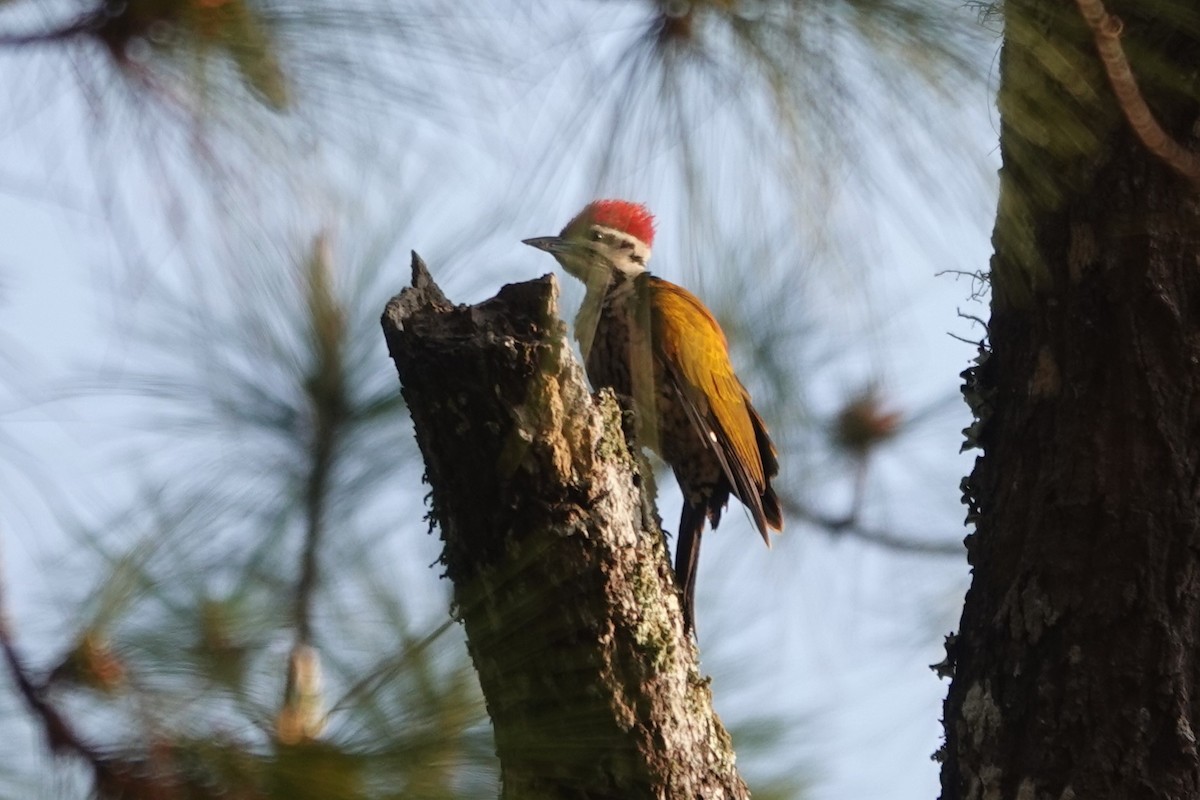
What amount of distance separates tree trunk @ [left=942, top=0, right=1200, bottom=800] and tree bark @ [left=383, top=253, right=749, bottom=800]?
1.94 ft

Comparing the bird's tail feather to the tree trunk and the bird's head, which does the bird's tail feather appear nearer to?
the bird's head

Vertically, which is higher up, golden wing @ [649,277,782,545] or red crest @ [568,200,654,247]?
red crest @ [568,200,654,247]

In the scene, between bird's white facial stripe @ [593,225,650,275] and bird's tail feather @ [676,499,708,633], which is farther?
bird's white facial stripe @ [593,225,650,275]

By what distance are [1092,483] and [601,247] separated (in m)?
2.42

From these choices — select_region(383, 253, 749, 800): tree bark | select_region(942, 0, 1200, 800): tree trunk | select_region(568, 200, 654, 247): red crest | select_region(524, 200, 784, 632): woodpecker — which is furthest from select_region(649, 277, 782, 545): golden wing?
select_region(383, 253, 749, 800): tree bark

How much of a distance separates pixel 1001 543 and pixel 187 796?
168 centimetres

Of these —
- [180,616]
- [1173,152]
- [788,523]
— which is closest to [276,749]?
[180,616]

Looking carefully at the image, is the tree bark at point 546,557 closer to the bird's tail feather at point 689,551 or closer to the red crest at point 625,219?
the bird's tail feather at point 689,551

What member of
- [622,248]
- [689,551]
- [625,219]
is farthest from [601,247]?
[689,551]

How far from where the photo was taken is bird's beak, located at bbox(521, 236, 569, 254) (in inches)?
180

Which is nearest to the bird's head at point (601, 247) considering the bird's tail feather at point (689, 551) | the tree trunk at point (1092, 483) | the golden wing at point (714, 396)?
the golden wing at point (714, 396)

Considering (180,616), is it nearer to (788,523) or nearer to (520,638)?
(520,638)

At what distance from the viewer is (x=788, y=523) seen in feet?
14.9

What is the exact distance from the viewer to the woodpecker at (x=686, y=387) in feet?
14.0
